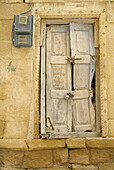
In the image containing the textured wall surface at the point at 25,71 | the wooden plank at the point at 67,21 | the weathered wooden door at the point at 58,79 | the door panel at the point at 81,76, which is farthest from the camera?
the wooden plank at the point at 67,21

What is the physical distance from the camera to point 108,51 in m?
4.10

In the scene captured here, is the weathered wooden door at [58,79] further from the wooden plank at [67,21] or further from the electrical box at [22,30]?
the electrical box at [22,30]

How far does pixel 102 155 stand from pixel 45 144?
3.47 feet

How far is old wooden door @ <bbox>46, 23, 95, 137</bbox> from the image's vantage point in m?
4.05

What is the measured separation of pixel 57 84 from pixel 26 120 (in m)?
0.92

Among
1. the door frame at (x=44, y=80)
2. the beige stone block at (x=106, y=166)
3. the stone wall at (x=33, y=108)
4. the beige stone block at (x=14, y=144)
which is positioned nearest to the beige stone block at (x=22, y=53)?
the stone wall at (x=33, y=108)

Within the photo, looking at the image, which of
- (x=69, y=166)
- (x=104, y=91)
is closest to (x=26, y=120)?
(x=69, y=166)

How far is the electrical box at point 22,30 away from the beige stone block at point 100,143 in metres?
2.13

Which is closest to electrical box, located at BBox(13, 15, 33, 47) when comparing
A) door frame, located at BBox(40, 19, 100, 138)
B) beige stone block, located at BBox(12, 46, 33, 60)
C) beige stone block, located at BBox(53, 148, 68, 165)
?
beige stone block, located at BBox(12, 46, 33, 60)

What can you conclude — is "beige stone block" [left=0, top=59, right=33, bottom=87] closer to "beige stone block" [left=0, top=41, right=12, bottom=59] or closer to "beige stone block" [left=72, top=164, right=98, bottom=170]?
"beige stone block" [left=0, top=41, right=12, bottom=59]

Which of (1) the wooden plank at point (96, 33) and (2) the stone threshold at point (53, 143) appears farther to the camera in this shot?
(1) the wooden plank at point (96, 33)

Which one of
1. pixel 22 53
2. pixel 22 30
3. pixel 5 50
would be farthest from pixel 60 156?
pixel 22 30

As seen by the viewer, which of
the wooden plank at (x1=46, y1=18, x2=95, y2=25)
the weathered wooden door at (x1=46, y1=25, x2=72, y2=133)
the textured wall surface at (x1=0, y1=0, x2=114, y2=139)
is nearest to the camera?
the textured wall surface at (x1=0, y1=0, x2=114, y2=139)

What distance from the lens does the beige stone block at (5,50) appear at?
13.4 feet
